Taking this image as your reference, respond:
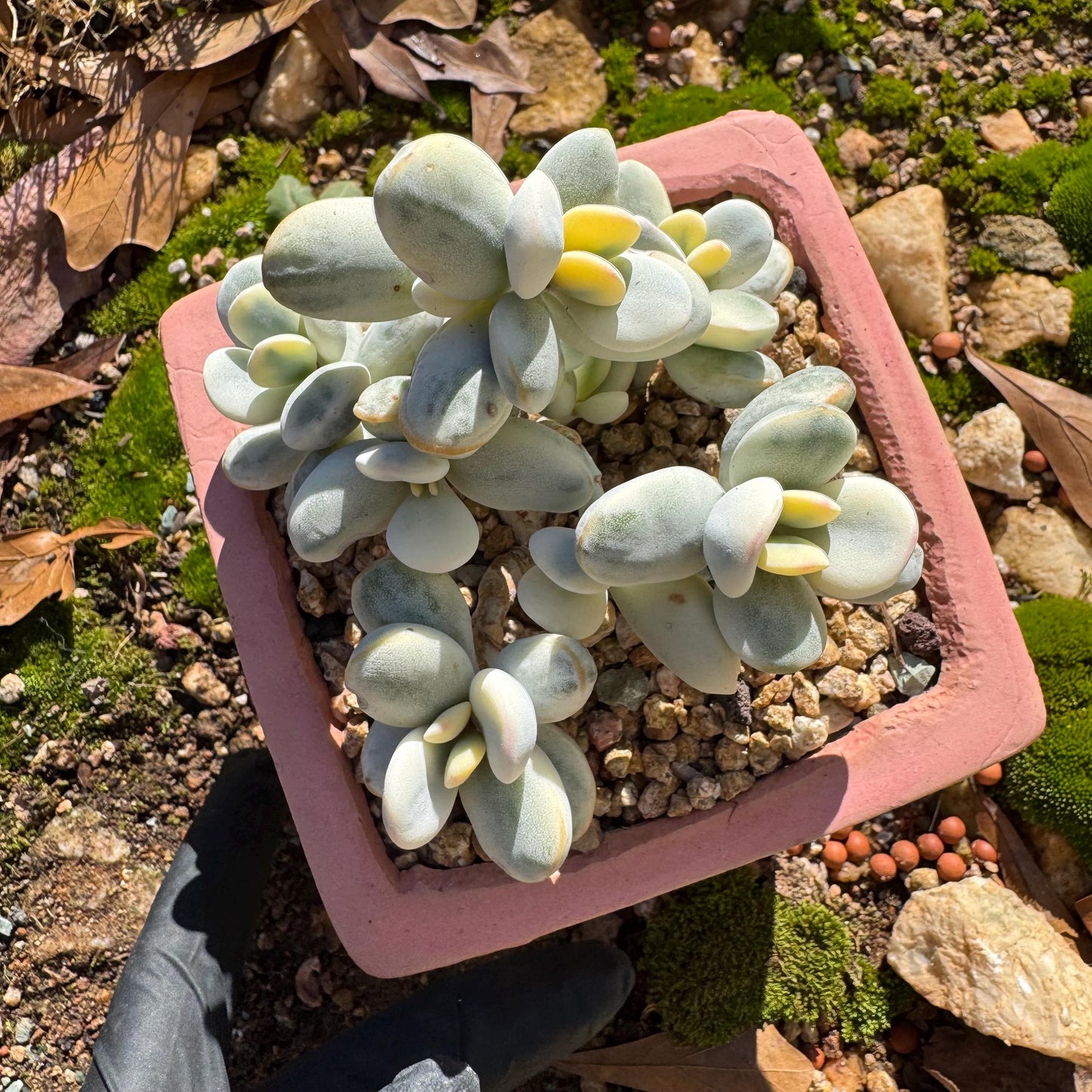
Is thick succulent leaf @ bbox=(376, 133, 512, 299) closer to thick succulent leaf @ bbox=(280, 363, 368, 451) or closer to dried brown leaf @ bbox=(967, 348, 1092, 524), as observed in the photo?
thick succulent leaf @ bbox=(280, 363, 368, 451)

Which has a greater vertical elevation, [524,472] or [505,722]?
[524,472]

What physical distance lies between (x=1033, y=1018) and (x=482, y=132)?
1.70 m

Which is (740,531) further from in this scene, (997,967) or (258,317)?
(997,967)

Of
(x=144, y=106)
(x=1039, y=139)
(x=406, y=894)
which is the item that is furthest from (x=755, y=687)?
(x=144, y=106)

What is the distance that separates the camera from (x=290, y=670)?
1062 mm

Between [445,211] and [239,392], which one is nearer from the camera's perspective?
[445,211]

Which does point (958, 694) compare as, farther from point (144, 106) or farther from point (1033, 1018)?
point (144, 106)

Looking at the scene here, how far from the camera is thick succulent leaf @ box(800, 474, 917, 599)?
30.5 inches

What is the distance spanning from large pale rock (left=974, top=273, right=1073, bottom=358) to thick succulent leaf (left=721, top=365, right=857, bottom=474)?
1.02 metres

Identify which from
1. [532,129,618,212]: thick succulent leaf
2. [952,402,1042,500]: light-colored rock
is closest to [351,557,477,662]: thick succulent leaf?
[532,129,618,212]: thick succulent leaf

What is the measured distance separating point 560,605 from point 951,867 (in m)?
1.07

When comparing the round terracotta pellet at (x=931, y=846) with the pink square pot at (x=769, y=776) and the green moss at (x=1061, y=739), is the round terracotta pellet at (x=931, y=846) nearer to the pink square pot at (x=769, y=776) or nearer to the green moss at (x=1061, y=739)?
the green moss at (x=1061, y=739)

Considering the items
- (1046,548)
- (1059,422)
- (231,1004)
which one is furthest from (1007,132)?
(231,1004)

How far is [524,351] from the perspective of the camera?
664 mm
